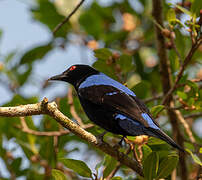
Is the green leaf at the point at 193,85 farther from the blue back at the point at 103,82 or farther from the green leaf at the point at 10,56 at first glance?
the green leaf at the point at 10,56

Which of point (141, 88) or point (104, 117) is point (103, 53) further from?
point (104, 117)

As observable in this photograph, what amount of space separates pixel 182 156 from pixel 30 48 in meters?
2.72

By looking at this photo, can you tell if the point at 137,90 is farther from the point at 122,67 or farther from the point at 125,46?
the point at 125,46

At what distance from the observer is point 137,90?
4.42 meters

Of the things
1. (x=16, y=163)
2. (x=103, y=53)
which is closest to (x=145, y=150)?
(x=103, y=53)

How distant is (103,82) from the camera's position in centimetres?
400

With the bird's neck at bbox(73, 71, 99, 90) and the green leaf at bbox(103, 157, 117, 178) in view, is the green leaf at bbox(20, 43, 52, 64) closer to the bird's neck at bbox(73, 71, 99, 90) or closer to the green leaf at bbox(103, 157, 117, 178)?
the bird's neck at bbox(73, 71, 99, 90)

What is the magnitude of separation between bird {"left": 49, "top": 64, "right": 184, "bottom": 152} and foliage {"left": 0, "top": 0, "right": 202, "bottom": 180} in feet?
0.45

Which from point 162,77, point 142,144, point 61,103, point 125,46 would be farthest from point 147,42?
point 142,144

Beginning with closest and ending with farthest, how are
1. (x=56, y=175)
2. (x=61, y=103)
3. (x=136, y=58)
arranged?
(x=56, y=175), (x=61, y=103), (x=136, y=58)

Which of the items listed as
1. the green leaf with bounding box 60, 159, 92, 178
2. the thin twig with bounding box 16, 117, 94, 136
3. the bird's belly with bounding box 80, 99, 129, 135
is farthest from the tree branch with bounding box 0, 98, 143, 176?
the thin twig with bounding box 16, 117, 94, 136

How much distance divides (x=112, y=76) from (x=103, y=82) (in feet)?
1.57

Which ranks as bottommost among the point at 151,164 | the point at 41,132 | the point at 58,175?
the point at 41,132

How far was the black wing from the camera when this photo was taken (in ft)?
11.1
